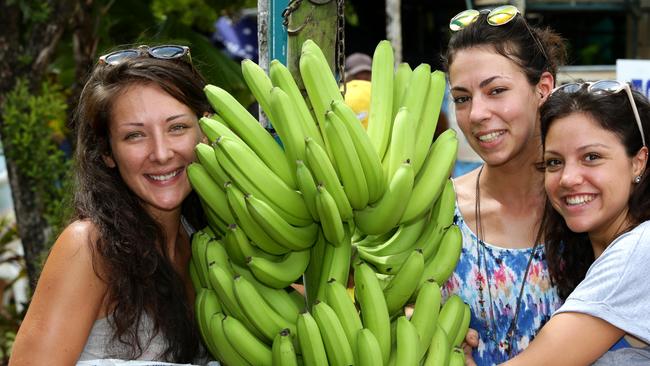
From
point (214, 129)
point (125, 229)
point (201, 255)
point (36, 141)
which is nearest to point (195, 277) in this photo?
point (201, 255)

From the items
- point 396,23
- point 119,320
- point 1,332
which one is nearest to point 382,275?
point 119,320

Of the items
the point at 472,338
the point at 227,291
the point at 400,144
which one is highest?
the point at 400,144

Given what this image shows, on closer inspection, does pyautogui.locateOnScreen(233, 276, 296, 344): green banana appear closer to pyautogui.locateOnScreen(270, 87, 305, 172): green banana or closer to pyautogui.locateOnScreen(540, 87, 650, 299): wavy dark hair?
pyautogui.locateOnScreen(270, 87, 305, 172): green banana

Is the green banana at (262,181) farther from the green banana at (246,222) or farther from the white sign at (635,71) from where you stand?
the white sign at (635,71)

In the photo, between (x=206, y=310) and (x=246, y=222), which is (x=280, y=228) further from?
(x=206, y=310)

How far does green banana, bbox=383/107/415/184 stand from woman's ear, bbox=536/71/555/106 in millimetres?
880

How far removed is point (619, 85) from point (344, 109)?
945 mm

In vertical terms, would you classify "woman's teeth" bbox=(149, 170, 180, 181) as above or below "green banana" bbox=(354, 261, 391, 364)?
above

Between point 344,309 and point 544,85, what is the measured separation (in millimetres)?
1347

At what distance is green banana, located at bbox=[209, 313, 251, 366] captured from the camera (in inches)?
112

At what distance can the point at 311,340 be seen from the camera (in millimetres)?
2660

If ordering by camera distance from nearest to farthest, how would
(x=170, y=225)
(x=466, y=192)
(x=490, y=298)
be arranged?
(x=170, y=225) → (x=490, y=298) → (x=466, y=192)

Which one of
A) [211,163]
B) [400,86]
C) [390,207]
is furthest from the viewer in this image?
[400,86]

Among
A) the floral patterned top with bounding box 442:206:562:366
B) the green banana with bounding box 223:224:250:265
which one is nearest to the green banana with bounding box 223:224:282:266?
the green banana with bounding box 223:224:250:265
